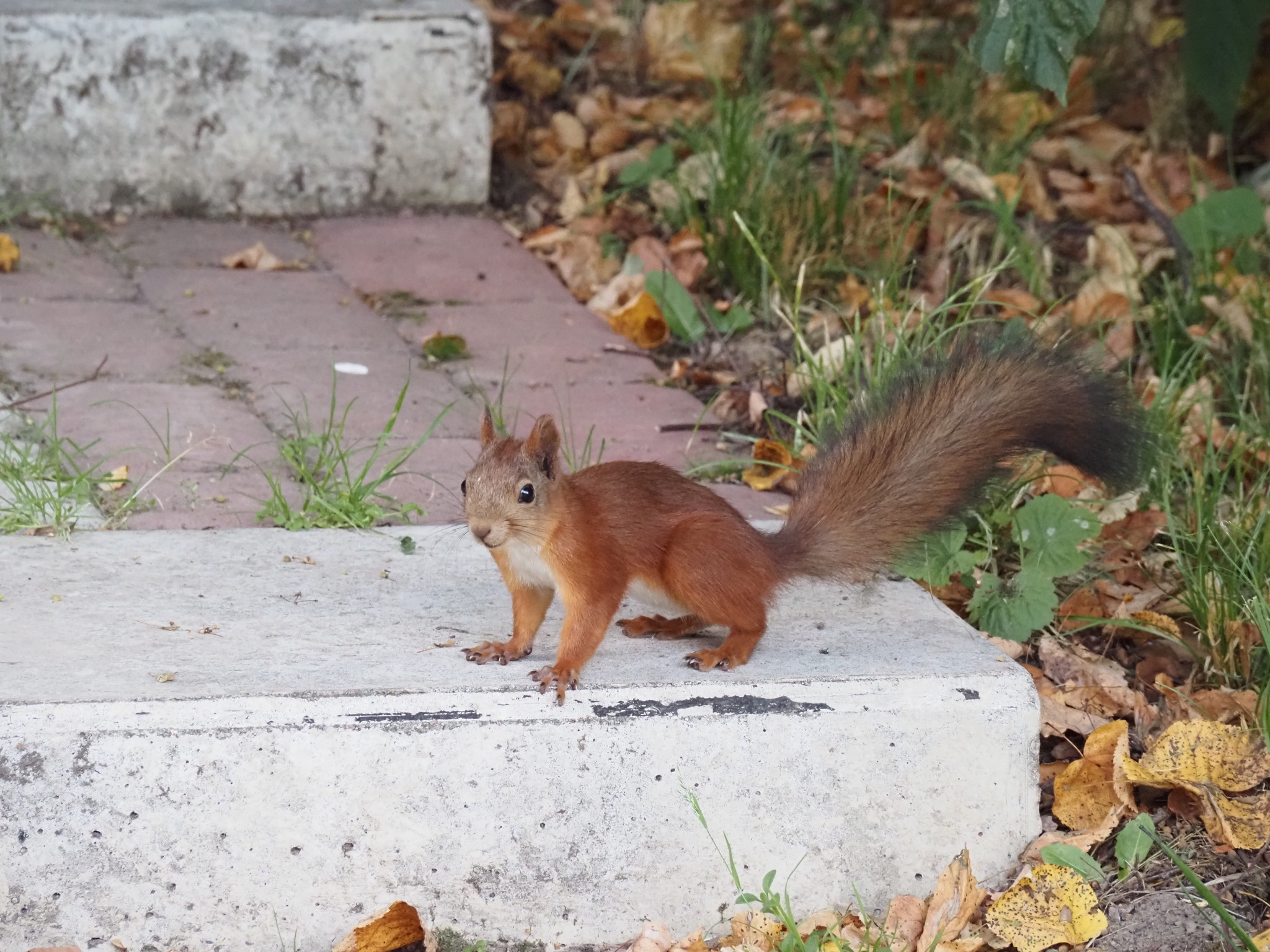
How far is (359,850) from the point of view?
1.99m

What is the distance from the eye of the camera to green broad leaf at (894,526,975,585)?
2506 mm

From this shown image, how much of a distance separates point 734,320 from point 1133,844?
6.19 ft

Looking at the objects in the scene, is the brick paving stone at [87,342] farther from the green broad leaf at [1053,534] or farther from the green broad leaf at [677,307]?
the green broad leaf at [1053,534]

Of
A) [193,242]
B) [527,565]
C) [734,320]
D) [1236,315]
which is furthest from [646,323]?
[527,565]

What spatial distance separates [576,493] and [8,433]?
134cm

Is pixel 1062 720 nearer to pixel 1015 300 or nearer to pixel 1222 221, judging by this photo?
pixel 1015 300

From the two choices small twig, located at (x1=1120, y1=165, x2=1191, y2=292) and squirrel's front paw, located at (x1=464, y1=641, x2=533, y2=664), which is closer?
squirrel's front paw, located at (x1=464, y1=641, x2=533, y2=664)

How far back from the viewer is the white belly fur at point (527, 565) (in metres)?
2.08

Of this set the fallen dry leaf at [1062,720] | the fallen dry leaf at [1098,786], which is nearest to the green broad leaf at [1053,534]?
the fallen dry leaf at [1062,720]

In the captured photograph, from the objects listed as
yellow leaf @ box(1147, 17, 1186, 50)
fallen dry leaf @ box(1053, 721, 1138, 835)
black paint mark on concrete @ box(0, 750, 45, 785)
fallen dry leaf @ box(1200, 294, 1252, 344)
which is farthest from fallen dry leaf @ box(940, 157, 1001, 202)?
black paint mark on concrete @ box(0, 750, 45, 785)

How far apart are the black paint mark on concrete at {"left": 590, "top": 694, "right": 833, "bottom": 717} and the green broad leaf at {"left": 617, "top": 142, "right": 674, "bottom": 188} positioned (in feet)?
8.51

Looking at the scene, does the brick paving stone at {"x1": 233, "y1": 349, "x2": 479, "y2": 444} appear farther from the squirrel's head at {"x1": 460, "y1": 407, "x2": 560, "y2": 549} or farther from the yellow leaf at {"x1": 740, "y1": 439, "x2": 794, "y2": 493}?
the squirrel's head at {"x1": 460, "y1": 407, "x2": 560, "y2": 549}

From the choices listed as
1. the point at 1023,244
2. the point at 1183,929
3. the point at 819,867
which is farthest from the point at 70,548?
the point at 1023,244

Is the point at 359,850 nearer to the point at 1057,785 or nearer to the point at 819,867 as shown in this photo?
the point at 819,867
